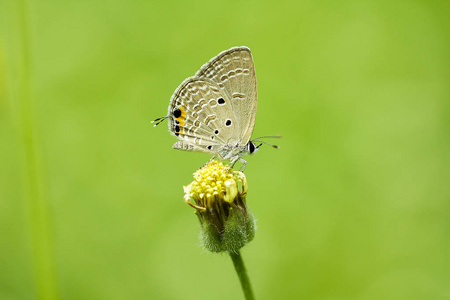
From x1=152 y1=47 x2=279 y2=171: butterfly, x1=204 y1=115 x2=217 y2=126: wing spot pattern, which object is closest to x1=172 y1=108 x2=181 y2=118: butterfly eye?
x1=152 y1=47 x2=279 y2=171: butterfly

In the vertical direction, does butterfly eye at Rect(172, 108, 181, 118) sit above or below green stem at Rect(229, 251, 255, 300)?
above

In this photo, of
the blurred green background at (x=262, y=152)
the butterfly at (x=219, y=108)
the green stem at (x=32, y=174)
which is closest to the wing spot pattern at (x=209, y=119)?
the butterfly at (x=219, y=108)

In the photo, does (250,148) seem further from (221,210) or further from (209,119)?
(221,210)

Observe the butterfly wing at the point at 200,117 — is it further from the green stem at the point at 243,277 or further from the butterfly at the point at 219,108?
the green stem at the point at 243,277

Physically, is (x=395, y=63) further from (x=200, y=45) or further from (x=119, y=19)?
(x=119, y=19)

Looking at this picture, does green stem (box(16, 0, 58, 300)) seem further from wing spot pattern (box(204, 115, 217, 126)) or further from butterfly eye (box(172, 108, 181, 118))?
wing spot pattern (box(204, 115, 217, 126))

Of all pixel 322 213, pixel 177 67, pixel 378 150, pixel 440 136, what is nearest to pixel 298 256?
pixel 322 213

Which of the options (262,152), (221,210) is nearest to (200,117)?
(221,210)
